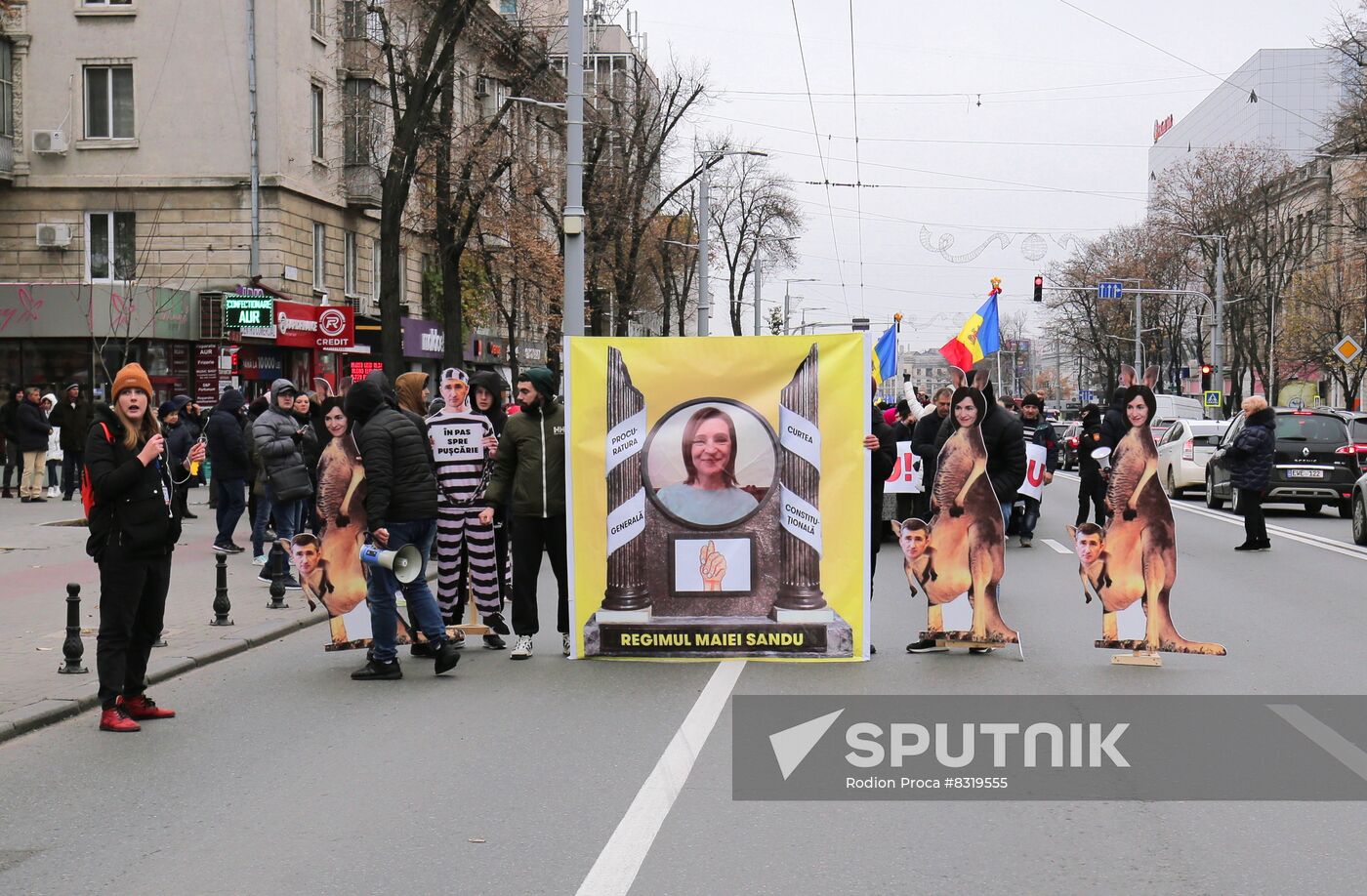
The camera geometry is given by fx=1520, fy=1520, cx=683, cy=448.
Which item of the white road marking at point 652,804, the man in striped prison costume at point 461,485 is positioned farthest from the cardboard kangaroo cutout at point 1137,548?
the man in striped prison costume at point 461,485

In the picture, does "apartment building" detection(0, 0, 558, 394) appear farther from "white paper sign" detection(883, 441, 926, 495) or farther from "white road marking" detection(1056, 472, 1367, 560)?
"white road marking" detection(1056, 472, 1367, 560)

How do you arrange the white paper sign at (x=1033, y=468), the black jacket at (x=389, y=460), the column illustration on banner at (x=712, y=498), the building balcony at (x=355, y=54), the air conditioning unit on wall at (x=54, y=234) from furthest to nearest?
the building balcony at (x=355, y=54)
the air conditioning unit on wall at (x=54, y=234)
the white paper sign at (x=1033, y=468)
the column illustration on banner at (x=712, y=498)
the black jacket at (x=389, y=460)

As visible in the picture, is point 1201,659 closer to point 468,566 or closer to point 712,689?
point 712,689

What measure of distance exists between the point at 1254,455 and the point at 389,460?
12348 mm

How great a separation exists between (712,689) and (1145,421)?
3.29 metres

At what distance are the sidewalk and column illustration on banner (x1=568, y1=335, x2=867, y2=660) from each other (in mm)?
2819

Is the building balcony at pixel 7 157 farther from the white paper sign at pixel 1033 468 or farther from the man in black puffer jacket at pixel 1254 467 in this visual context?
the man in black puffer jacket at pixel 1254 467

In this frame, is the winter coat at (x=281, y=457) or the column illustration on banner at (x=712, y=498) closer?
the column illustration on banner at (x=712, y=498)

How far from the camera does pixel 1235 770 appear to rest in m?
6.67

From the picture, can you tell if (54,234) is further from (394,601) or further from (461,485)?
(394,601)

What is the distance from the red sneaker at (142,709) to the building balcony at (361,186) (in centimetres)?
3146

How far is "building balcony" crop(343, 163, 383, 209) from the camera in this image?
3850cm

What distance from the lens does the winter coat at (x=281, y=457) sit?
46.7 ft

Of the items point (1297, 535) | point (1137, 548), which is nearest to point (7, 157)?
point (1297, 535)
